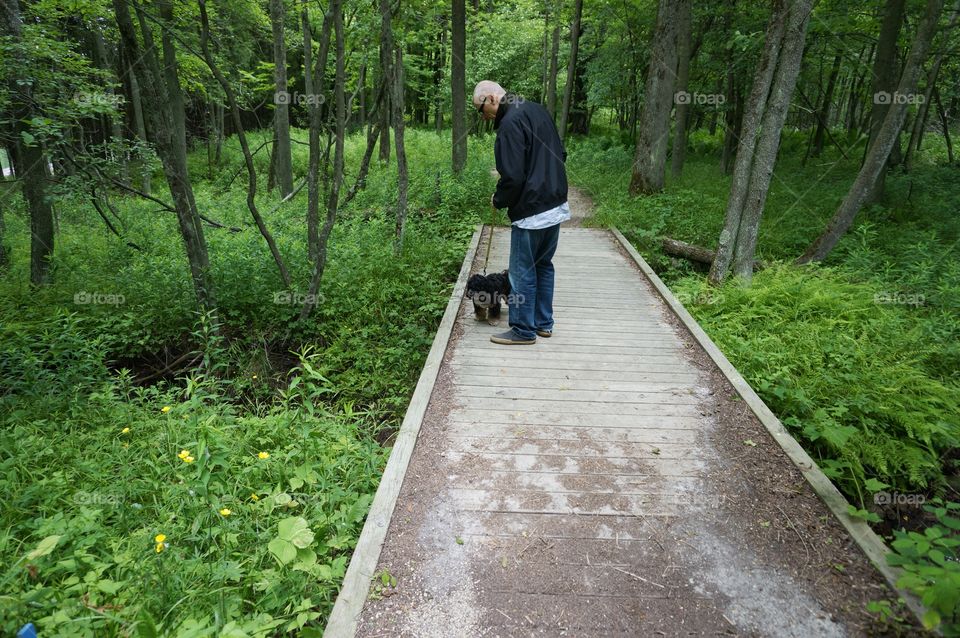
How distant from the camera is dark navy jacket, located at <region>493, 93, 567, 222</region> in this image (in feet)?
15.3

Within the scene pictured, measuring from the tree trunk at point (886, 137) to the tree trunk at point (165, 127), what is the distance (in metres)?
9.29

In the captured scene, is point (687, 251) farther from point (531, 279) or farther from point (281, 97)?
point (281, 97)

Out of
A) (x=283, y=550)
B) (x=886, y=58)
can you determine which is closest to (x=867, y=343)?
(x=283, y=550)

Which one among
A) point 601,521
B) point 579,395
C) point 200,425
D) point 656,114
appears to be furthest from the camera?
point 656,114

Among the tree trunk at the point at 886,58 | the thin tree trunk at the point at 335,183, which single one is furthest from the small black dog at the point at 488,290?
the tree trunk at the point at 886,58

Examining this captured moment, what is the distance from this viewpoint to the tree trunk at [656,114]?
12.5 meters

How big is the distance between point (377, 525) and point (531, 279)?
2.89m

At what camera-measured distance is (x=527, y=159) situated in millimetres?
4785

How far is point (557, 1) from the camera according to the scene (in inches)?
715

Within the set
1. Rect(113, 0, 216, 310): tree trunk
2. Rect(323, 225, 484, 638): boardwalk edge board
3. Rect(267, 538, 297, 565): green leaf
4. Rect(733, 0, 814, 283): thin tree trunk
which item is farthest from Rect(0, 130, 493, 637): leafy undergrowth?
Rect(733, 0, 814, 283): thin tree trunk

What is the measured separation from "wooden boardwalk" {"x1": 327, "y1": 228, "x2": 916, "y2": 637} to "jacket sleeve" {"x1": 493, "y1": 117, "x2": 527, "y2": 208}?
166 cm

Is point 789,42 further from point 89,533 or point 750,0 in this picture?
point 750,0

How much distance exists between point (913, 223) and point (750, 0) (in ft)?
26.9

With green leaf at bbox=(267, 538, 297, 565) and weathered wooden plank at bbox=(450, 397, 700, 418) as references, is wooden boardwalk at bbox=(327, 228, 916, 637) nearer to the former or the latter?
weathered wooden plank at bbox=(450, 397, 700, 418)
